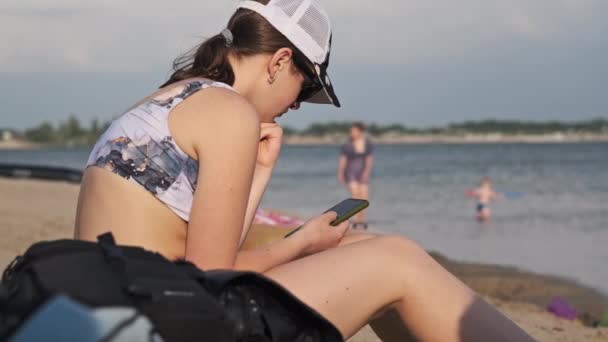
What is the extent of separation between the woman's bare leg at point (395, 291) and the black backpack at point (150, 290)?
193 millimetres

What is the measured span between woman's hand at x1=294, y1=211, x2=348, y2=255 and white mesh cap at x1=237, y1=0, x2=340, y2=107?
0.45 metres

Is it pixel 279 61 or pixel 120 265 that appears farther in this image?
pixel 279 61

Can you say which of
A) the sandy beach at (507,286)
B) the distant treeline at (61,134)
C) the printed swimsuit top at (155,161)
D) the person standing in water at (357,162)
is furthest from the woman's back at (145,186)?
the distant treeline at (61,134)

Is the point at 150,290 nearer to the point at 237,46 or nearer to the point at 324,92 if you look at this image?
the point at 237,46

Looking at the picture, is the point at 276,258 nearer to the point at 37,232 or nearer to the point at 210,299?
the point at 210,299

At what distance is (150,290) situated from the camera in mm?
1650

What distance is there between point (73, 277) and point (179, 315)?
8.6 inches

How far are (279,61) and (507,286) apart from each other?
5.86m

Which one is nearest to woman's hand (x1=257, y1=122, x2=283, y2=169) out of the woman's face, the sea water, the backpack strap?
the woman's face

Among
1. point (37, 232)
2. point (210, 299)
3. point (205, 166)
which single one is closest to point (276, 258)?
point (205, 166)

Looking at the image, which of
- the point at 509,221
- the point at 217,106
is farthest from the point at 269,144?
the point at 509,221

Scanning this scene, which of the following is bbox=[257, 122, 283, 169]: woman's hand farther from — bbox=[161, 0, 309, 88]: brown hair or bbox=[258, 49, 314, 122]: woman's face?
bbox=[161, 0, 309, 88]: brown hair

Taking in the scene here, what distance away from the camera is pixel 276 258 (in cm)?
243

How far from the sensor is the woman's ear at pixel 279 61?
2607 millimetres
